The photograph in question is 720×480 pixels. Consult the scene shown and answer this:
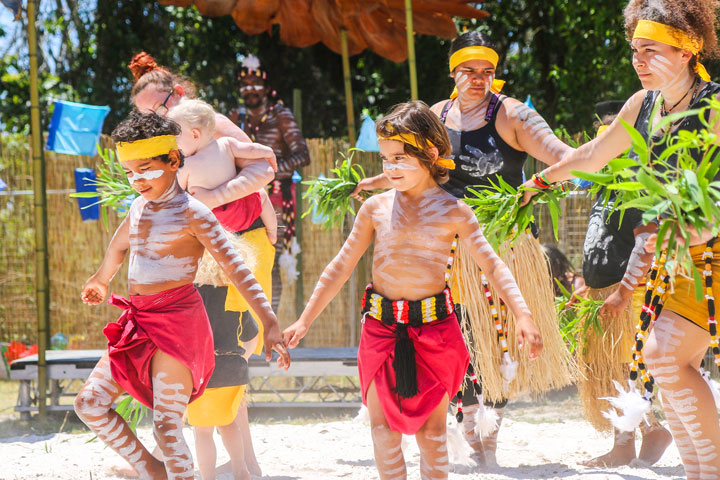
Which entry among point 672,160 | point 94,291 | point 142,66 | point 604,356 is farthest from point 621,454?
point 142,66

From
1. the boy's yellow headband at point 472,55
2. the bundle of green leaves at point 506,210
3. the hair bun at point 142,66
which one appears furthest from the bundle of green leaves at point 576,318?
the hair bun at point 142,66

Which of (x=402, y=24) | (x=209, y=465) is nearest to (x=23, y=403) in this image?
(x=209, y=465)

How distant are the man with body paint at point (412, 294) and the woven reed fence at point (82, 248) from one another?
4.02 m

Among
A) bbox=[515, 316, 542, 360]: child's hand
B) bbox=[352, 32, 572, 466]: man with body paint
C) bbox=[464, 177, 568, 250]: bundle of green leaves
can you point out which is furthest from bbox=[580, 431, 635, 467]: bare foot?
bbox=[515, 316, 542, 360]: child's hand

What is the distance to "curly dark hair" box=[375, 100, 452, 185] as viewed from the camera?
9.94 feet

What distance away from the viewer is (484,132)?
387cm

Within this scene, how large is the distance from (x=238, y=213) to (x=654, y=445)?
231 cm

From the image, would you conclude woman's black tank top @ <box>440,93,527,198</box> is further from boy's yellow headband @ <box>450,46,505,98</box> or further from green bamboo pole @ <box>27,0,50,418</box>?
green bamboo pole @ <box>27,0,50,418</box>

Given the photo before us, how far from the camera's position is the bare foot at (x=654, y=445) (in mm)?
4094

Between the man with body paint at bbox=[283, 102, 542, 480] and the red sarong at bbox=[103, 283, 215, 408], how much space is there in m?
0.33

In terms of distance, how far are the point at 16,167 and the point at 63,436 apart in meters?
3.65

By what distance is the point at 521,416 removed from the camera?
556 cm

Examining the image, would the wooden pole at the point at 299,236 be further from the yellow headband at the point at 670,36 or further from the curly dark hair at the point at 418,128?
the yellow headband at the point at 670,36

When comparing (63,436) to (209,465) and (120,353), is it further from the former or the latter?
(120,353)
